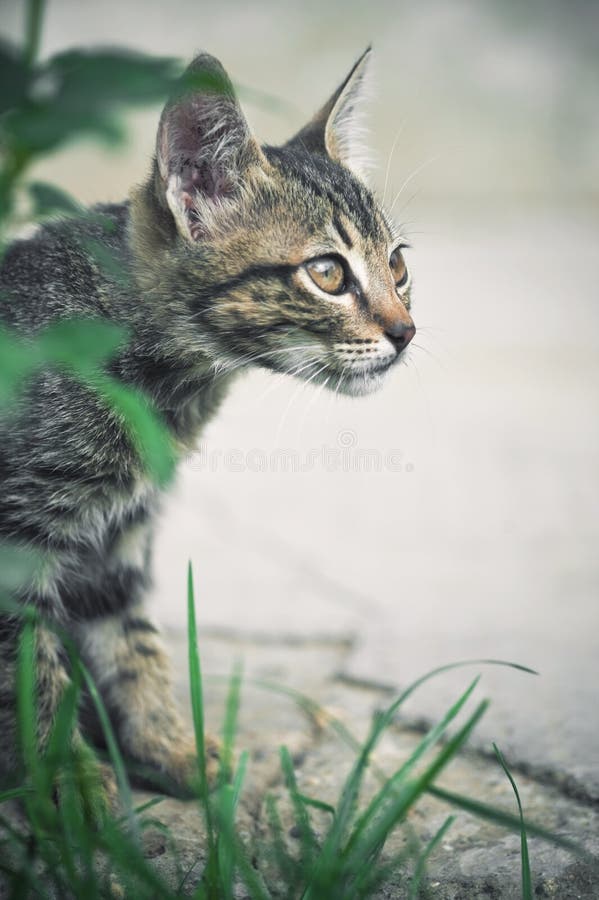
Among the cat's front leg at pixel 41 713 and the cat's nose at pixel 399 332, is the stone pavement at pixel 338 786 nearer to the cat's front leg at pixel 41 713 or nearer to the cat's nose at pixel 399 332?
the cat's front leg at pixel 41 713

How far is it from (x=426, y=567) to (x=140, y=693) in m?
1.52

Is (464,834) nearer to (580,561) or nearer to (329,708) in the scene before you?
(329,708)

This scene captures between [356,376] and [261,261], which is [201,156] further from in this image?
[356,376]

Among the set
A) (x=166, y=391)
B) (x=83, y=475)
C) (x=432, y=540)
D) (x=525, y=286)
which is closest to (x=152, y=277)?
(x=166, y=391)

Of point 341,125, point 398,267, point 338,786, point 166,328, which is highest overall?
point 341,125

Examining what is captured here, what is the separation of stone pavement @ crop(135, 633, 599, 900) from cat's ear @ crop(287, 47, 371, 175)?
155 centimetres

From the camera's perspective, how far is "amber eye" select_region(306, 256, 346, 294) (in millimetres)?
2045

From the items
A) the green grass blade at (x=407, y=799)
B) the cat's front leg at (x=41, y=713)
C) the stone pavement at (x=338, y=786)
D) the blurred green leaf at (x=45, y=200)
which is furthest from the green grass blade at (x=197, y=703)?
the blurred green leaf at (x=45, y=200)

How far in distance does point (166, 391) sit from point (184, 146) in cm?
58

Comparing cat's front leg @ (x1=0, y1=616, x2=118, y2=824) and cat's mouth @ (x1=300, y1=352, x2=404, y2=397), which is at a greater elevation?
cat's mouth @ (x1=300, y1=352, x2=404, y2=397)
